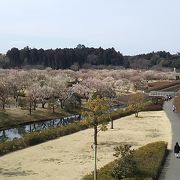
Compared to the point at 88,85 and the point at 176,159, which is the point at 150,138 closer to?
the point at 176,159

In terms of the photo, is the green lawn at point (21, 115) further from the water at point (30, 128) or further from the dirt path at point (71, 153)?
the dirt path at point (71, 153)

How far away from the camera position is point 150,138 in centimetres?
3394

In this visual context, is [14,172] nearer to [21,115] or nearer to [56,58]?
[21,115]

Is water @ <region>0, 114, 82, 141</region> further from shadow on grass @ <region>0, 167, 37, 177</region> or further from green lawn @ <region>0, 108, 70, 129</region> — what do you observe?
shadow on grass @ <region>0, 167, 37, 177</region>

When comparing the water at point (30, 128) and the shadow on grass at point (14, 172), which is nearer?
the shadow on grass at point (14, 172)

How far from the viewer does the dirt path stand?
22500 mm

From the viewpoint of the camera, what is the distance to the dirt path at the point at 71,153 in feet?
73.8

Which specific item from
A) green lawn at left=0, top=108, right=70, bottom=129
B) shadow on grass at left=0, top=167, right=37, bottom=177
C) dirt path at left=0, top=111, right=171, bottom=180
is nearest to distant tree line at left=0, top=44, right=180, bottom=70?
green lawn at left=0, top=108, right=70, bottom=129

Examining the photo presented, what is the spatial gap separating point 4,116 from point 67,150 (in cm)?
1822

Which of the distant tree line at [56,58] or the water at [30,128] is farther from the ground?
the distant tree line at [56,58]

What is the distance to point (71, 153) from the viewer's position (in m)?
28.0

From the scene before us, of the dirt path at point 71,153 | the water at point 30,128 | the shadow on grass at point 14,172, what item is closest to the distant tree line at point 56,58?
the water at point 30,128

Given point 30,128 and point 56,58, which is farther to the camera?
point 56,58

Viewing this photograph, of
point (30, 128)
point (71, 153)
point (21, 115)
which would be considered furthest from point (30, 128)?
point (71, 153)
